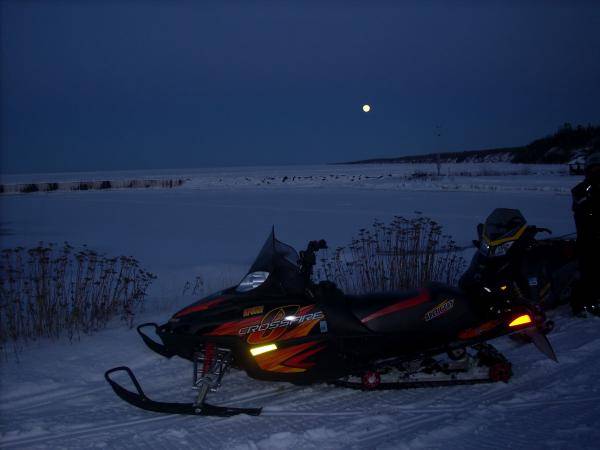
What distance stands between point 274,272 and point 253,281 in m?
0.16

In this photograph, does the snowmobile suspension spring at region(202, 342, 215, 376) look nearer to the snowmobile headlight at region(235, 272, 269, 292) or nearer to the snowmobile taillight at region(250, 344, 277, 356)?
the snowmobile taillight at region(250, 344, 277, 356)

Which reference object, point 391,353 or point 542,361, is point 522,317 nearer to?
point 542,361

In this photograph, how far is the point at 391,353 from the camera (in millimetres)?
3873

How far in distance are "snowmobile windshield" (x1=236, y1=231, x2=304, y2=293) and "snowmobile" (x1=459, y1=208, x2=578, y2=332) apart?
1.43 m

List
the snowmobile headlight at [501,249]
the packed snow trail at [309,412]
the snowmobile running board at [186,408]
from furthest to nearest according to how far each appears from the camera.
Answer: the snowmobile headlight at [501,249]
the snowmobile running board at [186,408]
the packed snow trail at [309,412]

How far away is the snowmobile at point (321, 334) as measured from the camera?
3.56 meters

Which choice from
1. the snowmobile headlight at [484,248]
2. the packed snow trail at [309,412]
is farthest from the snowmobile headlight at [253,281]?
the snowmobile headlight at [484,248]

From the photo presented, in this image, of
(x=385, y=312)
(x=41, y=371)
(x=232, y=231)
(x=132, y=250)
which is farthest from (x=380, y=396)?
(x=232, y=231)

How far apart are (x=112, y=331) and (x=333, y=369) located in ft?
8.96

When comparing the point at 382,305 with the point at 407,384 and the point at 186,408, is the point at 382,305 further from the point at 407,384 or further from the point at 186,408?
the point at 186,408

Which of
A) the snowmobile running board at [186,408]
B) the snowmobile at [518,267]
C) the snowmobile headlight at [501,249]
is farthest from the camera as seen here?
the snowmobile headlight at [501,249]

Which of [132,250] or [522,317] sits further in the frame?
[132,250]

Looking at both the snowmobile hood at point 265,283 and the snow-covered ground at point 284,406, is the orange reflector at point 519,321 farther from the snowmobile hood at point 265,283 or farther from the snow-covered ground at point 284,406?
the snowmobile hood at point 265,283

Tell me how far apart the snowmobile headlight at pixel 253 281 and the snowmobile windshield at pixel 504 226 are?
2.38 m
